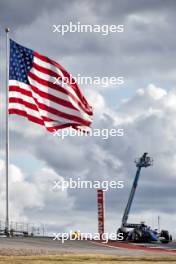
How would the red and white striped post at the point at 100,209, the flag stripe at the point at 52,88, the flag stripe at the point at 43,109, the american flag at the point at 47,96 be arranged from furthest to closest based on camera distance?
1. the red and white striped post at the point at 100,209
2. the flag stripe at the point at 52,88
3. the american flag at the point at 47,96
4. the flag stripe at the point at 43,109

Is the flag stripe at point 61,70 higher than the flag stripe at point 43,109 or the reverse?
higher

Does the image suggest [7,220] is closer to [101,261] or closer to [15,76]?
[15,76]

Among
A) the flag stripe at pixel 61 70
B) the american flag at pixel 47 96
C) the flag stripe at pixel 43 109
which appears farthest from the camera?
the flag stripe at pixel 61 70

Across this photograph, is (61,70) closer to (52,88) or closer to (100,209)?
(52,88)

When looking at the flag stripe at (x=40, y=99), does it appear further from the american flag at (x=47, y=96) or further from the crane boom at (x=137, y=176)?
the crane boom at (x=137, y=176)

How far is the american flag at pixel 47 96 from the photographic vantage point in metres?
42.1

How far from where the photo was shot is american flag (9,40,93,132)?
42125 mm

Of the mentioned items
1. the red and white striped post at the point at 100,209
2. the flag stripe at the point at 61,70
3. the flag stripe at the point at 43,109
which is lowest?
the red and white striped post at the point at 100,209

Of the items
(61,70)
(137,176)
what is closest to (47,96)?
(61,70)

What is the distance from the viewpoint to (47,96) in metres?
43.1

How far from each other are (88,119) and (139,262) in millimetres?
11833

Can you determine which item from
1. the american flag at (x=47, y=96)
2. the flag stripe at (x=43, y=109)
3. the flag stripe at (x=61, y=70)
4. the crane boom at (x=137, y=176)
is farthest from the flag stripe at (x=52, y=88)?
the crane boom at (x=137, y=176)

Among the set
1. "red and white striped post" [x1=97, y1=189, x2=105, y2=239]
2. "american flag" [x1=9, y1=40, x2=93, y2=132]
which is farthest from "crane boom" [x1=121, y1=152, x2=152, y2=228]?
"american flag" [x1=9, y1=40, x2=93, y2=132]

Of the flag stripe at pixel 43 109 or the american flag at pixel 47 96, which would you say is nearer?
the flag stripe at pixel 43 109
